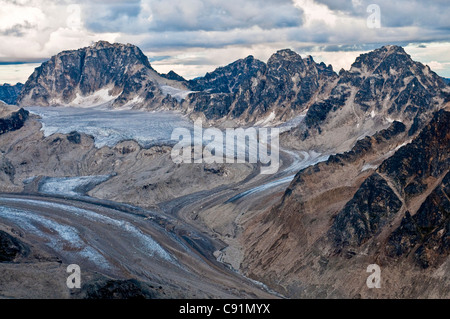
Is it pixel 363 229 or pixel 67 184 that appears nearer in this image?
pixel 363 229

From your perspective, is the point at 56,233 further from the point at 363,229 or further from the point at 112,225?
the point at 363,229

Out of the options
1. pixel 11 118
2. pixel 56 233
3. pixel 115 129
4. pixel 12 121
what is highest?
pixel 11 118

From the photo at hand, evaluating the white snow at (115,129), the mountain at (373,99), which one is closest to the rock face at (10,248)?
the white snow at (115,129)

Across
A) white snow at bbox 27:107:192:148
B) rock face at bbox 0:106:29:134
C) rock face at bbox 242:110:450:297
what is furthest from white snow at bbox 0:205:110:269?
rock face at bbox 0:106:29:134

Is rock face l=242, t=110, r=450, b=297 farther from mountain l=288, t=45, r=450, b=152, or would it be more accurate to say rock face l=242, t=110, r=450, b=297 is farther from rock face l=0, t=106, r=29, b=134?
rock face l=0, t=106, r=29, b=134

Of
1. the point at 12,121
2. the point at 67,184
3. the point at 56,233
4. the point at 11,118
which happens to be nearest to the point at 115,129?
the point at 12,121

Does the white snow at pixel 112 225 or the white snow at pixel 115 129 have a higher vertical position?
the white snow at pixel 115 129

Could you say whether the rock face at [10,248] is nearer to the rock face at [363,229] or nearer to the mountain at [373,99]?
the rock face at [363,229]

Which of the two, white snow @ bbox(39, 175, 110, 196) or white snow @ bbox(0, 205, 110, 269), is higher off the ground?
white snow @ bbox(0, 205, 110, 269)
